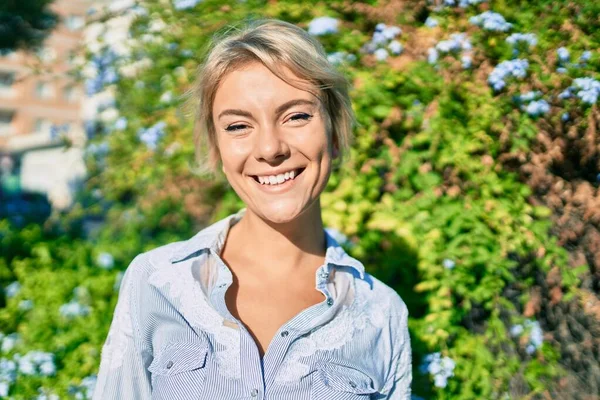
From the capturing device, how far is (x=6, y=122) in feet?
137

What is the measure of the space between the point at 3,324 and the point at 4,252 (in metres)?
0.78

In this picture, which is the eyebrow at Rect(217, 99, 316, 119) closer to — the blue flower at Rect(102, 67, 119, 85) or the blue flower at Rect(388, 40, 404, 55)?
the blue flower at Rect(388, 40, 404, 55)

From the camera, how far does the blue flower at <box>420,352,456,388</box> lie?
2463mm

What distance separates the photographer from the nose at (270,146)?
5.50ft

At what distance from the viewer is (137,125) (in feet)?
12.6

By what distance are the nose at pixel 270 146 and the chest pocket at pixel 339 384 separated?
57 cm

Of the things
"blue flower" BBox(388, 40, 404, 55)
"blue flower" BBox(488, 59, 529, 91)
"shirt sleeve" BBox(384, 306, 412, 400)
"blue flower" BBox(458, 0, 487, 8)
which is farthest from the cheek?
"blue flower" BBox(458, 0, 487, 8)

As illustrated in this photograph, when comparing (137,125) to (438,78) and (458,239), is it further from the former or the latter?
(458,239)

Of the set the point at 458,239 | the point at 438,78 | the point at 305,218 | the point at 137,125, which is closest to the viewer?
the point at 305,218

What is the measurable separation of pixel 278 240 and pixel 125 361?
55 cm

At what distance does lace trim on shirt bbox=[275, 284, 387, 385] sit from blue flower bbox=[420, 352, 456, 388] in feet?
2.29

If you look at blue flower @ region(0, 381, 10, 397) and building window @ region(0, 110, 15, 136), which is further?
building window @ region(0, 110, 15, 136)

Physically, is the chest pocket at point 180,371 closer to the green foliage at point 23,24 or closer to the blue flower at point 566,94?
the blue flower at point 566,94

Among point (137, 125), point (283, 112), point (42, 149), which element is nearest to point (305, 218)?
point (283, 112)
